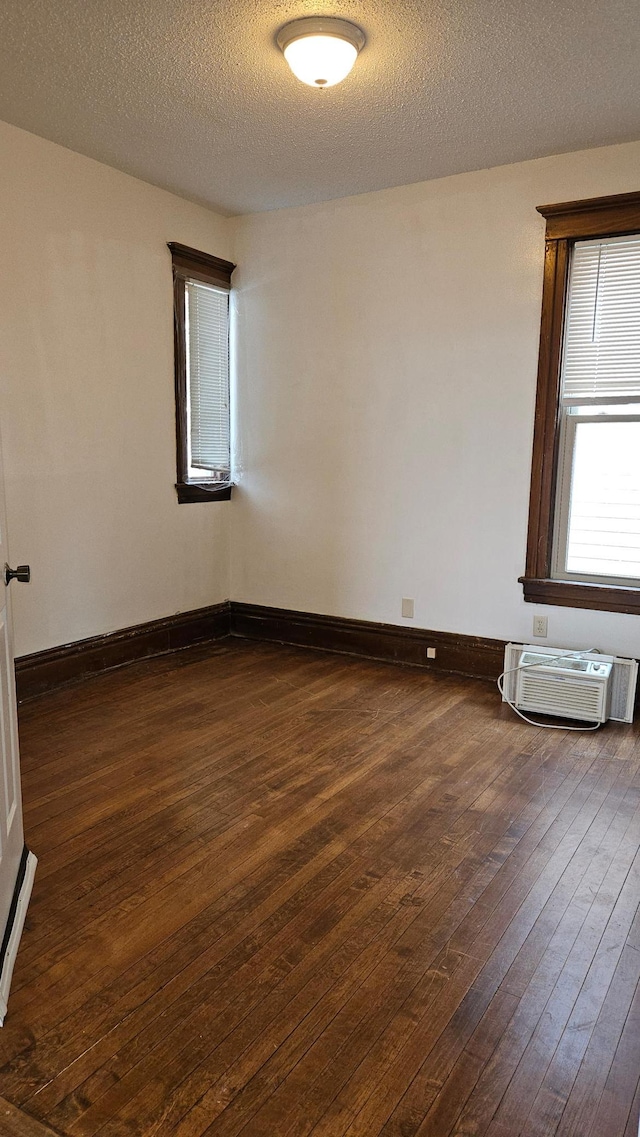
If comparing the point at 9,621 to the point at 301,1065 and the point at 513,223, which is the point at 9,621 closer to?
the point at 301,1065

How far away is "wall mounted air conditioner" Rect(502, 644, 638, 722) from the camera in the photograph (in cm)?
377

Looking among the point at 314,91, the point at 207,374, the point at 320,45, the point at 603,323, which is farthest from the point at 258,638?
the point at 320,45

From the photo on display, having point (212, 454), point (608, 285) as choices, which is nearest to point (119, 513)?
point (212, 454)

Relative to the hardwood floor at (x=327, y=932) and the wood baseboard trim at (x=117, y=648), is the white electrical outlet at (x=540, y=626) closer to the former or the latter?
the hardwood floor at (x=327, y=932)

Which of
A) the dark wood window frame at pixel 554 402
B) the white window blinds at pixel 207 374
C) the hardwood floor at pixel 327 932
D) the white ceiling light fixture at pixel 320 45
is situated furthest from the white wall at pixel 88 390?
the dark wood window frame at pixel 554 402

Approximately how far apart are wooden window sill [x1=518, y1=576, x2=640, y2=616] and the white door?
2.91 metres

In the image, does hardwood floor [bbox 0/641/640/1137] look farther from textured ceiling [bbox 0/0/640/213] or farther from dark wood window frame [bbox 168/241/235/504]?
textured ceiling [bbox 0/0/640/213]

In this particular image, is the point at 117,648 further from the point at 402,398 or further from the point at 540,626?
the point at 540,626

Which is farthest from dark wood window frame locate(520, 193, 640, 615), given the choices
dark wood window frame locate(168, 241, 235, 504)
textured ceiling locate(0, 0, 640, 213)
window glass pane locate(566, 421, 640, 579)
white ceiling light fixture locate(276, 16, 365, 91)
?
dark wood window frame locate(168, 241, 235, 504)

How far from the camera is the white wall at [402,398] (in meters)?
4.19

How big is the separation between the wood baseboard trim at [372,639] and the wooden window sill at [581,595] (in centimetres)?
36

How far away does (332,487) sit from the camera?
4.97 m

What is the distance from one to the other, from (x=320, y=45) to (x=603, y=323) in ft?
6.40

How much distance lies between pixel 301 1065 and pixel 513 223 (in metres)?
3.98
